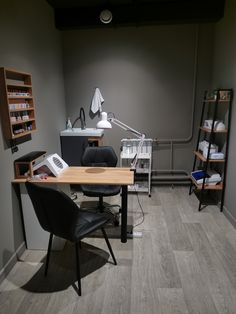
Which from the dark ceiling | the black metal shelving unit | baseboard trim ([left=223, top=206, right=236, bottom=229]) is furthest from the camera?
the dark ceiling

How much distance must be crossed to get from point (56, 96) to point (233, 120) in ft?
8.08

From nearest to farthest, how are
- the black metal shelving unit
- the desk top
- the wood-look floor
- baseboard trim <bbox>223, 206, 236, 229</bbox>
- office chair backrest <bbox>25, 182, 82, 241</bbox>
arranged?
office chair backrest <bbox>25, 182, 82, 241</bbox>
the wood-look floor
the desk top
baseboard trim <bbox>223, 206, 236, 229</bbox>
the black metal shelving unit

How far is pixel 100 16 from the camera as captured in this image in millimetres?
3217

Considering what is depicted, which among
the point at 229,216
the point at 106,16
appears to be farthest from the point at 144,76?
the point at 229,216

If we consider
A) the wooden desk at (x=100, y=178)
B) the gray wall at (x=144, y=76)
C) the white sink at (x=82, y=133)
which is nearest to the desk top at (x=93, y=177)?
the wooden desk at (x=100, y=178)

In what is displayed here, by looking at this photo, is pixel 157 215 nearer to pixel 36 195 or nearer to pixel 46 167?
pixel 46 167

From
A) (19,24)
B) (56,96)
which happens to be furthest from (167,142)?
(19,24)

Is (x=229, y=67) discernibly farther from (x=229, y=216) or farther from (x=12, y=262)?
(x=12, y=262)

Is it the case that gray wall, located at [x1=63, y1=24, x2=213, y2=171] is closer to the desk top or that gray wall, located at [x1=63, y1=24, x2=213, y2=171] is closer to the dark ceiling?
the dark ceiling

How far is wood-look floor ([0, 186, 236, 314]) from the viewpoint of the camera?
1.76 m

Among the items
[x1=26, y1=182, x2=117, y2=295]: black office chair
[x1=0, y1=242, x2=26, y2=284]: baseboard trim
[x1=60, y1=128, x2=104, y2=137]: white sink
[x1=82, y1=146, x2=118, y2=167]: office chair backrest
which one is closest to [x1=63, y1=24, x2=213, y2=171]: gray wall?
[x1=60, y1=128, x2=104, y2=137]: white sink

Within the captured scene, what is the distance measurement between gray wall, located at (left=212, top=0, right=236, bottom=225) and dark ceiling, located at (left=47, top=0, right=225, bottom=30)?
0.20 meters

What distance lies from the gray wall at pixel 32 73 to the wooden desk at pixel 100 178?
0.31m

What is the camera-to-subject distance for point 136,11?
3.22 meters
